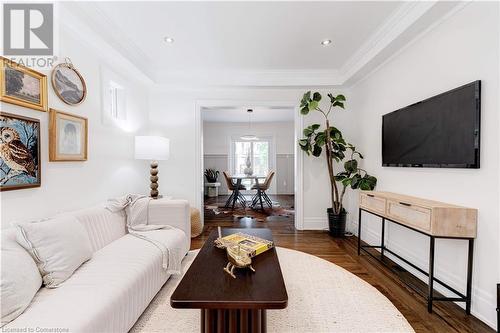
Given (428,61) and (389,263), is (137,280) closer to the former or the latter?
(389,263)

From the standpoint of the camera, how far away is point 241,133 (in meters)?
8.06

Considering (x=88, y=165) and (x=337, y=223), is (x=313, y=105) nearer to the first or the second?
(x=337, y=223)

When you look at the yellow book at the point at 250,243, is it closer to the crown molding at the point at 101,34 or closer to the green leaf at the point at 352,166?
the green leaf at the point at 352,166

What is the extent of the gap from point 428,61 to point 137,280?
318 cm

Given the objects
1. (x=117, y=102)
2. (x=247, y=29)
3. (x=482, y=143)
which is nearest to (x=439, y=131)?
(x=482, y=143)

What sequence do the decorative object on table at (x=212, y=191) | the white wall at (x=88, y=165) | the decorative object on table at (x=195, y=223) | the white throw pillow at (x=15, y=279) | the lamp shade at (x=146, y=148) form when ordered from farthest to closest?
the decorative object on table at (x=212, y=191), the decorative object on table at (x=195, y=223), the lamp shade at (x=146, y=148), the white wall at (x=88, y=165), the white throw pillow at (x=15, y=279)

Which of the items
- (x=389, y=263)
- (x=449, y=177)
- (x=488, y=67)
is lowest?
(x=389, y=263)


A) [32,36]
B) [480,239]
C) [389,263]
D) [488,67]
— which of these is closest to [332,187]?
[389,263]

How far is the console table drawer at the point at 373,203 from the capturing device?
8.14 ft

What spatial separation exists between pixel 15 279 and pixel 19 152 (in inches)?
38.7

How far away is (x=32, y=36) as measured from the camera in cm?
187

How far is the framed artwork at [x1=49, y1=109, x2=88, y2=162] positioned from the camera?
1972mm

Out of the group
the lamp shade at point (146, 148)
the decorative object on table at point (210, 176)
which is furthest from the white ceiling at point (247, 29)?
the decorative object on table at point (210, 176)

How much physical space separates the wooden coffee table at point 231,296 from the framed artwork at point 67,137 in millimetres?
1625
